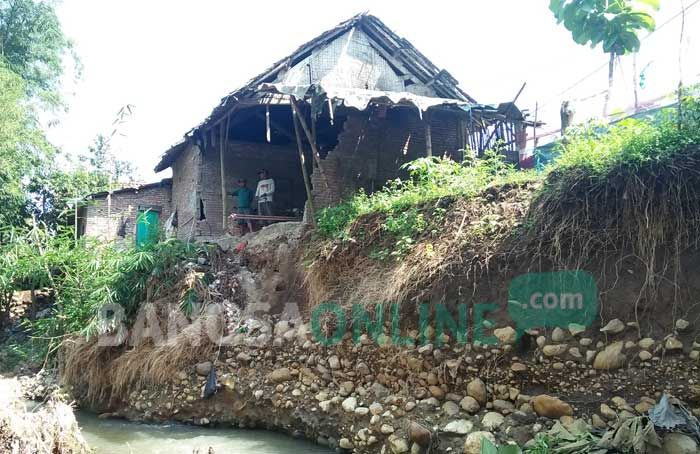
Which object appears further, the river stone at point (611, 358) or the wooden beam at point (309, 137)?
the wooden beam at point (309, 137)

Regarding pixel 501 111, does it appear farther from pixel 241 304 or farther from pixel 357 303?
pixel 241 304

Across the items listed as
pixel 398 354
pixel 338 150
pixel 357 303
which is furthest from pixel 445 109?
pixel 398 354

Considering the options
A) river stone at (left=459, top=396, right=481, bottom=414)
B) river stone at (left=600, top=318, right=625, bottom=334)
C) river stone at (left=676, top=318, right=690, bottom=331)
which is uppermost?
river stone at (left=676, top=318, right=690, bottom=331)

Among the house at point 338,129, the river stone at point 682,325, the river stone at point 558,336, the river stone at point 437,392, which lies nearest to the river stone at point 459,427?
the river stone at point 437,392

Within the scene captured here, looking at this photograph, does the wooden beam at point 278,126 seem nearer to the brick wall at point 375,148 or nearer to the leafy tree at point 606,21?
the brick wall at point 375,148

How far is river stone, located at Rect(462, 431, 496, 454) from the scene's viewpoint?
157 inches

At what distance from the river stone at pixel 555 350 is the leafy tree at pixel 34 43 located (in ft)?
46.2

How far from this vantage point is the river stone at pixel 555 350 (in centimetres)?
419

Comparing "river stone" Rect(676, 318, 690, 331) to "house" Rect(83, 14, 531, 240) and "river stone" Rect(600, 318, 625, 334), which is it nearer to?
"river stone" Rect(600, 318, 625, 334)

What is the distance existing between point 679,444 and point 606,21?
19.8ft

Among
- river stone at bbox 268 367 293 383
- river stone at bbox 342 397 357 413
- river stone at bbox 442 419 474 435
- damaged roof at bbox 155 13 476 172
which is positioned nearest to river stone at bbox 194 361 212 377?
river stone at bbox 268 367 293 383

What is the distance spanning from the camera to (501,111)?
8.45 metres

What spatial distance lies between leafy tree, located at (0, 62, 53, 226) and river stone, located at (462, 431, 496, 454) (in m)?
11.8

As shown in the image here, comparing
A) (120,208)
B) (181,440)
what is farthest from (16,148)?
(181,440)
